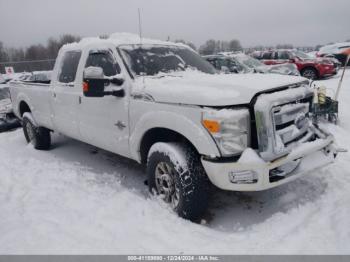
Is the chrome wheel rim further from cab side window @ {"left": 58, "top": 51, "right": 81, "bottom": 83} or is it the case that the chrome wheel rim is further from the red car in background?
the red car in background

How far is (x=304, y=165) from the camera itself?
3.28 m

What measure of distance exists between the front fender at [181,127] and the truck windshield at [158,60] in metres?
0.75

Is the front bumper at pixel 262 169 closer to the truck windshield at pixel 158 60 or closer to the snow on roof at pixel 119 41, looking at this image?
the truck windshield at pixel 158 60

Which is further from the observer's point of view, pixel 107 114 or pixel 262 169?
pixel 107 114

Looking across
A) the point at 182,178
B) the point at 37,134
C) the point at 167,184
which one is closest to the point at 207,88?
the point at 182,178

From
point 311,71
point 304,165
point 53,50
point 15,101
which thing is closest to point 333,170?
point 304,165

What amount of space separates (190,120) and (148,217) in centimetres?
119

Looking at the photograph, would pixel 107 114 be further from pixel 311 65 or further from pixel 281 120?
pixel 311 65

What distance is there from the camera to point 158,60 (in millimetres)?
4230

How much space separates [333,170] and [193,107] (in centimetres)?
246

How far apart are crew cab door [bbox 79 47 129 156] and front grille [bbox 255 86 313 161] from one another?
5.52 ft

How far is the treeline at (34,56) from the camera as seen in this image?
73.3ft

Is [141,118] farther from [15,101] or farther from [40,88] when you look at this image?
[15,101]

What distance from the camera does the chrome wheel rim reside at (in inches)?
133
